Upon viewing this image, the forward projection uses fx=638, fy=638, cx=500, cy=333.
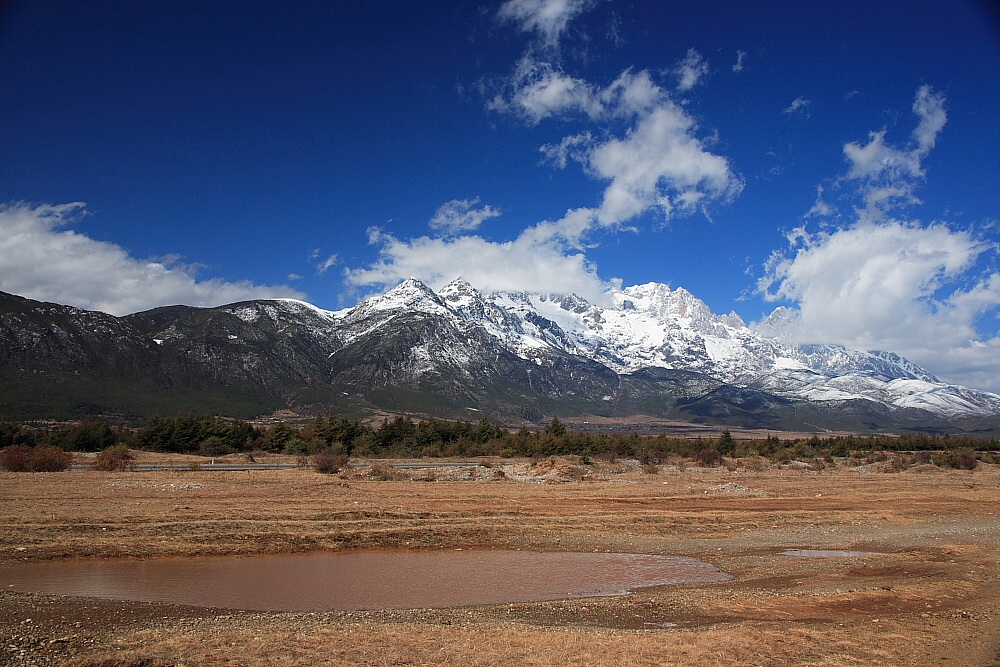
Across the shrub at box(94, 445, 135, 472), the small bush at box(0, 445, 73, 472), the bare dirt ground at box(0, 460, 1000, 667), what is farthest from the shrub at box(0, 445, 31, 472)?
the shrub at box(94, 445, 135, 472)

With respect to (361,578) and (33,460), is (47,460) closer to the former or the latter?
(33,460)

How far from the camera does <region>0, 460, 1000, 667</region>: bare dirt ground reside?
1406 centimetres

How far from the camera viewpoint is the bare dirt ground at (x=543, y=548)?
46.1ft

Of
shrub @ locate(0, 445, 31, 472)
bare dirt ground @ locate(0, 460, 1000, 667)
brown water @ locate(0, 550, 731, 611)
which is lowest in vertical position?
brown water @ locate(0, 550, 731, 611)

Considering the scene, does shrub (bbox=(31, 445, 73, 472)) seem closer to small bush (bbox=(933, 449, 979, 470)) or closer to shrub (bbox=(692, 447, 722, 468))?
shrub (bbox=(692, 447, 722, 468))

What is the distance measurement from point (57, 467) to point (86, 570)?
37051 mm

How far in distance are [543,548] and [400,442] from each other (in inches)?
2741

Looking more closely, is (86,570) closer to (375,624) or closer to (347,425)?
(375,624)

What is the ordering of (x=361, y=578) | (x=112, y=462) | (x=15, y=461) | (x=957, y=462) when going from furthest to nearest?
(x=957, y=462) < (x=112, y=462) < (x=15, y=461) < (x=361, y=578)

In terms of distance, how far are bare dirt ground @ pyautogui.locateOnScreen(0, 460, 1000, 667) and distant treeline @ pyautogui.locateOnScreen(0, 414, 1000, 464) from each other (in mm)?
31207

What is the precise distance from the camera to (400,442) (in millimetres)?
96062

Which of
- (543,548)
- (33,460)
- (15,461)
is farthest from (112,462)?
(543,548)

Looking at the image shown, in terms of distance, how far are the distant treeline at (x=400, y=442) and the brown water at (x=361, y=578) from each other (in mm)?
58059

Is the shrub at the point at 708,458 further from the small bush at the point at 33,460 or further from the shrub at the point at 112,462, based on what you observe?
the small bush at the point at 33,460
